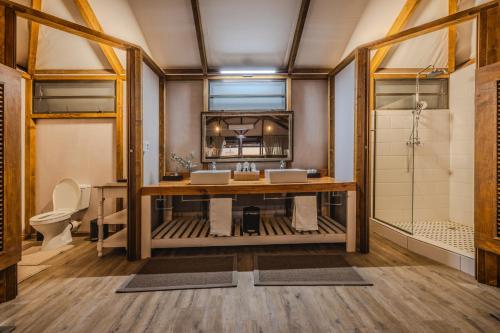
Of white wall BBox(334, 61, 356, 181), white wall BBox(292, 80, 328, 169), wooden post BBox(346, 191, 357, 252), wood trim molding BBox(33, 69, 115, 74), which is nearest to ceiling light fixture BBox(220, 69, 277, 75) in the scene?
white wall BBox(292, 80, 328, 169)

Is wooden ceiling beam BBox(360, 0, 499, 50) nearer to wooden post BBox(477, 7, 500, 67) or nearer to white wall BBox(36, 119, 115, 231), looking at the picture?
wooden post BBox(477, 7, 500, 67)

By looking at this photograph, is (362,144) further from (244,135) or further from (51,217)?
(51,217)

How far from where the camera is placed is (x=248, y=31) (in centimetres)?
326

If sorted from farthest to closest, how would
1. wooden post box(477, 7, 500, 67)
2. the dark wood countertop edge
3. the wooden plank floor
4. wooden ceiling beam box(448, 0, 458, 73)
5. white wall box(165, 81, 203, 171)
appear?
white wall box(165, 81, 203, 171)
wooden ceiling beam box(448, 0, 458, 73)
the dark wood countertop edge
wooden post box(477, 7, 500, 67)
the wooden plank floor

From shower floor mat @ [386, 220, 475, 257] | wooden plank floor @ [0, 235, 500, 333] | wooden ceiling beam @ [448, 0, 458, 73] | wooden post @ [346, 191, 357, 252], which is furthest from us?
wooden ceiling beam @ [448, 0, 458, 73]

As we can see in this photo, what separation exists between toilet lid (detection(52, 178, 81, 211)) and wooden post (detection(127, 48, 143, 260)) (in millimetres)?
1358

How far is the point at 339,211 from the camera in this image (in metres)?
3.45

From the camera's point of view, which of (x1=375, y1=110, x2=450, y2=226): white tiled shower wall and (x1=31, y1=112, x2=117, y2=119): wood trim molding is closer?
(x1=31, y1=112, x2=117, y2=119): wood trim molding

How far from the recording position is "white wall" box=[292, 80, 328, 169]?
375cm

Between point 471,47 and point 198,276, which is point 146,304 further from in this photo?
point 471,47

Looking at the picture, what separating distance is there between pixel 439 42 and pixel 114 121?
4715 mm

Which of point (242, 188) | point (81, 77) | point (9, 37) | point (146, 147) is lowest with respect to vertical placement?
point (242, 188)

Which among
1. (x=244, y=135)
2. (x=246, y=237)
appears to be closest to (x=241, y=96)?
(x=244, y=135)

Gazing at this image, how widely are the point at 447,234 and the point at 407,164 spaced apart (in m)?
1.07
